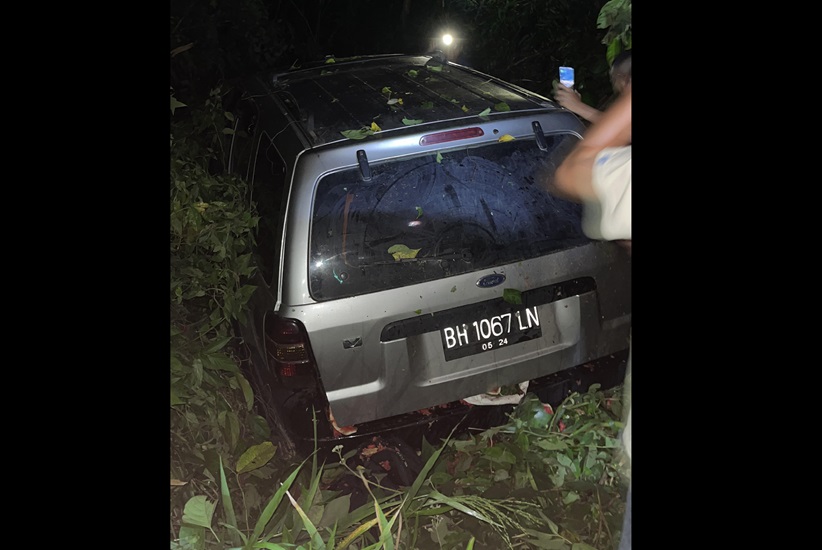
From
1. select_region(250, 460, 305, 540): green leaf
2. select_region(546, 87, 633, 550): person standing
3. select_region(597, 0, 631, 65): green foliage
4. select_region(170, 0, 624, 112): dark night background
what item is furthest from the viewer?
select_region(170, 0, 624, 112): dark night background

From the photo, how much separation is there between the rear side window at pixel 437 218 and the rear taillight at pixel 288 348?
0.36 feet

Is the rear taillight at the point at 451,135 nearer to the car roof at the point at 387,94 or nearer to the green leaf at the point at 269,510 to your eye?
the car roof at the point at 387,94

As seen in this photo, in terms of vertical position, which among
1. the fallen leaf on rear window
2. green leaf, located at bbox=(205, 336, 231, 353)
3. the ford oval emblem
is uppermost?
the fallen leaf on rear window

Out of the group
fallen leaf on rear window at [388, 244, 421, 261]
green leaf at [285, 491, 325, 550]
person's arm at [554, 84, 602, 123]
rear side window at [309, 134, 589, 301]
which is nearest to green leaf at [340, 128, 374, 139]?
rear side window at [309, 134, 589, 301]

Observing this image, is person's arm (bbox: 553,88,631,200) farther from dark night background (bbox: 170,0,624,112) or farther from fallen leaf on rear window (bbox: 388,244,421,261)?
dark night background (bbox: 170,0,624,112)

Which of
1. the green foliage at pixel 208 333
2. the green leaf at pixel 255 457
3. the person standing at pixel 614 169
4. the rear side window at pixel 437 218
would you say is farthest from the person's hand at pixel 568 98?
the green leaf at pixel 255 457

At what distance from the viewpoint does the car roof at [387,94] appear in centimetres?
188

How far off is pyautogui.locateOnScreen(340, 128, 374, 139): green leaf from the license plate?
1.88 feet

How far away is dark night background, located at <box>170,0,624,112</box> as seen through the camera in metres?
1.97

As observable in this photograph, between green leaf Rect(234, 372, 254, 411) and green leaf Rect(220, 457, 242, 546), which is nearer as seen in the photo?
green leaf Rect(220, 457, 242, 546)

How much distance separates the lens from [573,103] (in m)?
1.94
